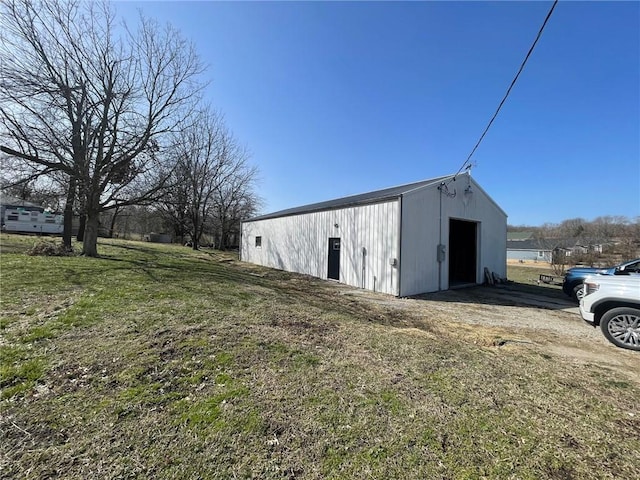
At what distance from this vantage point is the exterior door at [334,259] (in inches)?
465

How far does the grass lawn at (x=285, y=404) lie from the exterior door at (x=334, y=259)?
6.92 metres

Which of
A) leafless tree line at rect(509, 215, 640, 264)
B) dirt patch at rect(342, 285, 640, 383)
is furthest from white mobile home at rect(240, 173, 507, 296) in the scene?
leafless tree line at rect(509, 215, 640, 264)

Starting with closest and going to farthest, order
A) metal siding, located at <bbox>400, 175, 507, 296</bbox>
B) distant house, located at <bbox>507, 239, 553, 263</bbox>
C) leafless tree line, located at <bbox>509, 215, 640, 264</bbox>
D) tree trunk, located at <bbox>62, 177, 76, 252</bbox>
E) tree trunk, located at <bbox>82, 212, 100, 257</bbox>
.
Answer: metal siding, located at <bbox>400, 175, 507, 296</bbox> → tree trunk, located at <bbox>62, 177, 76, 252</bbox> → tree trunk, located at <bbox>82, 212, 100, 257</bbox> → leafless tree line, located at <bbox>509, 215, 640, 264</bbox> → distant house, located at <bbox>507, 239, 553, 263</bbox>

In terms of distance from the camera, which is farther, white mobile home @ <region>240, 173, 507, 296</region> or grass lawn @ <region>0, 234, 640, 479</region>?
white mobile home @ <region>240, 173, 507, 296</region>

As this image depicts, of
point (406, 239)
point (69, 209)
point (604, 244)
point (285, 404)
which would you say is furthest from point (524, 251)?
point (69, 209)

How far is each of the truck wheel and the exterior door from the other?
8.03 metres

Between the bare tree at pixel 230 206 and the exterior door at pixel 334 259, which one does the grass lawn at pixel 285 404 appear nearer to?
the exterior door at pixel 334 259

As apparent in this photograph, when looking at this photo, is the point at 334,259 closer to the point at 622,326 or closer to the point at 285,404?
the point at 622,326

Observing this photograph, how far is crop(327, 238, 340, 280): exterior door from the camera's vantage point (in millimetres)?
11820

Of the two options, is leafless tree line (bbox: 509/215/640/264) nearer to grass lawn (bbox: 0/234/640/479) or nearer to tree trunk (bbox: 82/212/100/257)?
grass lawn (bbox: 0/234/640/479)

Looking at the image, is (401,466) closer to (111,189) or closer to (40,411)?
(40,411)

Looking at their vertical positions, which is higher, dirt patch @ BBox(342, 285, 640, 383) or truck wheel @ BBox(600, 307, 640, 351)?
truck wheel @ BBox(600, 307, 640, 351)

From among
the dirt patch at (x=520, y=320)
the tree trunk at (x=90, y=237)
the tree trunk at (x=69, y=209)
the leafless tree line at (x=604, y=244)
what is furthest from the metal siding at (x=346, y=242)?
the leafless tree line at (x=604, y=244)

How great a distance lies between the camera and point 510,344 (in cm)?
475
